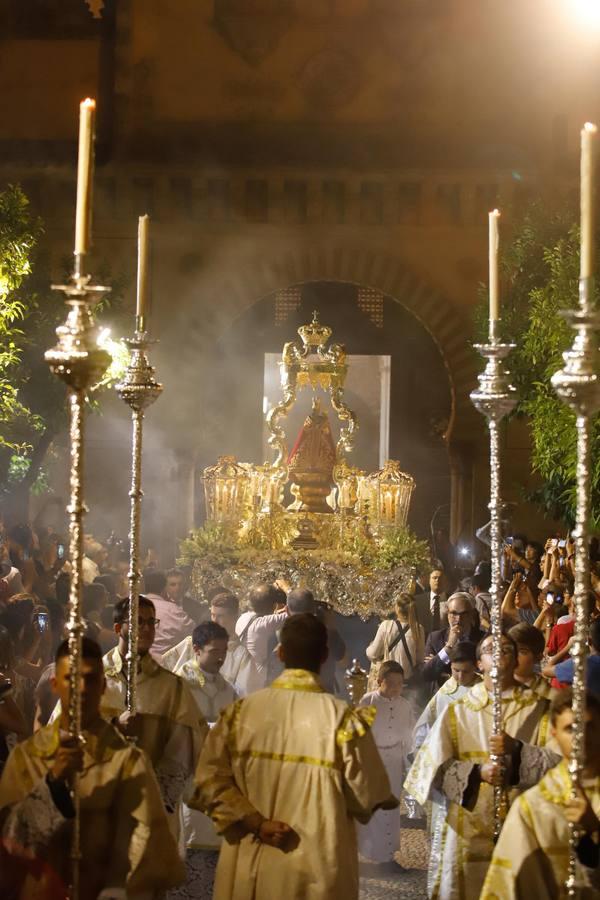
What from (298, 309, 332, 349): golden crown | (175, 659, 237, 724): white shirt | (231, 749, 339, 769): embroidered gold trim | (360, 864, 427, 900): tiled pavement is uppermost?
(298, 309, 332, 349): golden crown

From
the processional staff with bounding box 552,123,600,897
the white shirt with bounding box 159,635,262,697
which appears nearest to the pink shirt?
the white shirt with bounding box 159,635,262,697

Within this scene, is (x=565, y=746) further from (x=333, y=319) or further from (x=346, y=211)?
(x=333, y=319)

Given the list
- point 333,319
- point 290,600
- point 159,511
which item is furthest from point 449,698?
point 333,319

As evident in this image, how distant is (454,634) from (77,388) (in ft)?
17.2

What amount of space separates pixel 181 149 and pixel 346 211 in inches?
107

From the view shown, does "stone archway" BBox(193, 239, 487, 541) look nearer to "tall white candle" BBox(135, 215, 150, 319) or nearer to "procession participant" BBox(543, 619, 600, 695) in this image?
"procession participant" BBox(543, 619, 600, 695)

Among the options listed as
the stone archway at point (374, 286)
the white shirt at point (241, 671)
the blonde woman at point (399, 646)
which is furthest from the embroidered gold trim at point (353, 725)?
the stone archway at point (374, 286)

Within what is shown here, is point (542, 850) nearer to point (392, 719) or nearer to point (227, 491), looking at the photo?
point (392, 719)

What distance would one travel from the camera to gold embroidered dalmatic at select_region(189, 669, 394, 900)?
548 centimetres

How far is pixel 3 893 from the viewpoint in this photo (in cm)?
532

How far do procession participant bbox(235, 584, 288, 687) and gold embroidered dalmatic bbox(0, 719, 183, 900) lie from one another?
4688 millimetres

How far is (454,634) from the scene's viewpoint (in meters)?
9.92

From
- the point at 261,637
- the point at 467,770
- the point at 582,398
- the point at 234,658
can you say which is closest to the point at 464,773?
the point at 467,770

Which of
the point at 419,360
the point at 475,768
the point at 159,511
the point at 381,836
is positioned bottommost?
the point at 381,836
